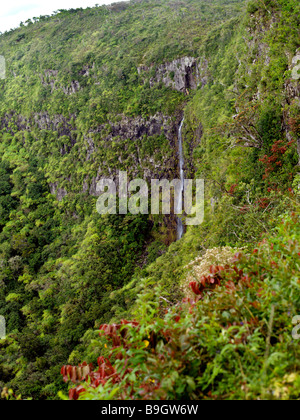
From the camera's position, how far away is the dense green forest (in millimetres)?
2205

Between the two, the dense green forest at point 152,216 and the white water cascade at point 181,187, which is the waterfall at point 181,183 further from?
the dense green forest at point 152,216

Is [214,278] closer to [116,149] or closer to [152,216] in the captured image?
[152,216]

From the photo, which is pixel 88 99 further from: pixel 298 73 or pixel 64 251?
pixel 298 73

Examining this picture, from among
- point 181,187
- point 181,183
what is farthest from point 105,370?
point 181,183

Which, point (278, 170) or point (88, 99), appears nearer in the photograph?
point (278, 170)

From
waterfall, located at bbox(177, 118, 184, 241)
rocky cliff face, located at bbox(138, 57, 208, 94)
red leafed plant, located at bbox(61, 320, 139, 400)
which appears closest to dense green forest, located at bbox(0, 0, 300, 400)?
red leafed plant, located at bbox(61, 320, 139, 400)

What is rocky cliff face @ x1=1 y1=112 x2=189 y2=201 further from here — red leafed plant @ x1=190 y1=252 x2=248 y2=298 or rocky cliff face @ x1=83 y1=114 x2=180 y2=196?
red leafed plant @ x1=190 y1=252 x2=248 y2=298

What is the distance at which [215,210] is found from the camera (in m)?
11.3

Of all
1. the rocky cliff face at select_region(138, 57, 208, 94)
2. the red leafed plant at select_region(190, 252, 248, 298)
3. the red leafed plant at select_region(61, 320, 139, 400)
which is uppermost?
the rocky cliff face at select_region(138, 57, 208, 94)

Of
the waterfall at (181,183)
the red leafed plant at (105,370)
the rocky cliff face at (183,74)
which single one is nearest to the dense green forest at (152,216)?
the red leafed plant at (105,370)

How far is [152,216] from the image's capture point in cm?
2656

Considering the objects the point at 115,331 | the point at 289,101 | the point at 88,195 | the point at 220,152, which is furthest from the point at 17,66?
the point at 115,331

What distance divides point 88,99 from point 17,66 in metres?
22.9

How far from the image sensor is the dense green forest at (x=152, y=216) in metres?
2.21
